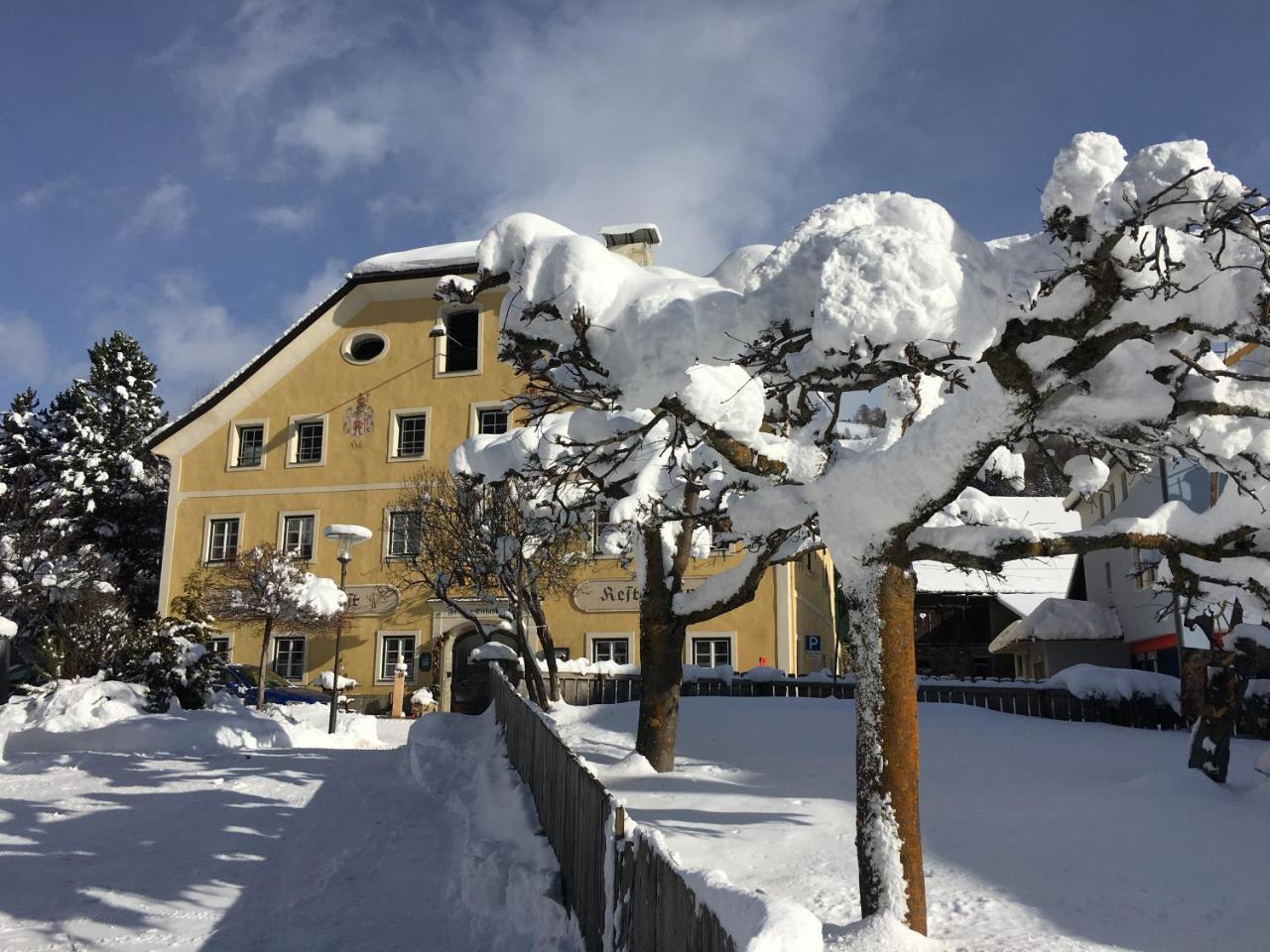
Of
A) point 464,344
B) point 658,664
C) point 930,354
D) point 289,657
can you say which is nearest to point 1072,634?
point 658,664

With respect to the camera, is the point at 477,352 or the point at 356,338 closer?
the point at 477,352

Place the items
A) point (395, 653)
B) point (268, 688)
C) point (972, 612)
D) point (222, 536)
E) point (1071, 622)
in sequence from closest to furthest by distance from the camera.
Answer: point (268, 688) < point (1071, 622) < point (395, 653) < point (222, 536) < point (972, 612)

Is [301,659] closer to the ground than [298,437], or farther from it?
closer to the ground

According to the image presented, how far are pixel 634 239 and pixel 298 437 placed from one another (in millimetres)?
12204

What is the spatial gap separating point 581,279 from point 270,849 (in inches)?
260

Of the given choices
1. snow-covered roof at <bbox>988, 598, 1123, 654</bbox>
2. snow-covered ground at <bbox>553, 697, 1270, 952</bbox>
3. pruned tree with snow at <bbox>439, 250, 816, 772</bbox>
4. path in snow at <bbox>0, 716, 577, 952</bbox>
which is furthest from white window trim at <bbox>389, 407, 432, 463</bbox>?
snow-covered ground at <bbox>553, 697, 1270, 952</bbox>

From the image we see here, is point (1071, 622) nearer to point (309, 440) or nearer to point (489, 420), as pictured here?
point (489, 420)

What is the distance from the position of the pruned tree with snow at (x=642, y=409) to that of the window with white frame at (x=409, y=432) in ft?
60.0

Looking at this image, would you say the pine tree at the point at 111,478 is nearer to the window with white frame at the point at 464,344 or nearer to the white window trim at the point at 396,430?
the white window trim at the point at 396,430

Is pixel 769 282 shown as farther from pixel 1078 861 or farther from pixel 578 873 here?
pixel 1078 861

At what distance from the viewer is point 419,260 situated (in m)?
31.4

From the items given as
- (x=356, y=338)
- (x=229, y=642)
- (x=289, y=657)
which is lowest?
(x=289, y=657)

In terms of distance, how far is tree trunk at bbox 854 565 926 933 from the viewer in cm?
598

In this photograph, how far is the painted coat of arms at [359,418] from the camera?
31.2 metres
